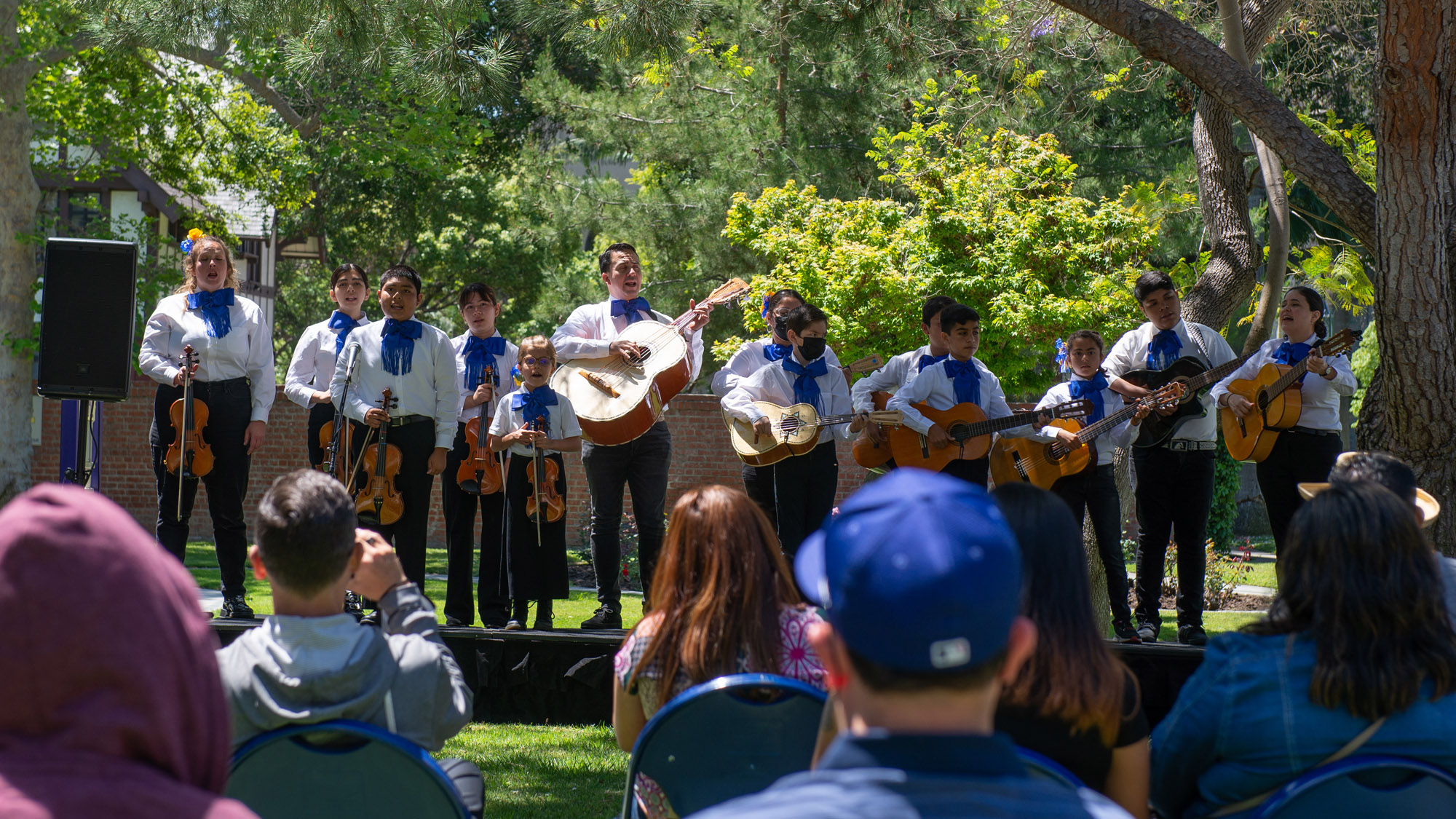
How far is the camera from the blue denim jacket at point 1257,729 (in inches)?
85.2

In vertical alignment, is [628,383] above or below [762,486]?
above

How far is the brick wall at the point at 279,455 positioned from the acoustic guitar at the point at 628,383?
29.4 ft

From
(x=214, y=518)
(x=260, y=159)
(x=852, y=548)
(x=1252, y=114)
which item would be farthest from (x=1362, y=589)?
(x=260, y=159)

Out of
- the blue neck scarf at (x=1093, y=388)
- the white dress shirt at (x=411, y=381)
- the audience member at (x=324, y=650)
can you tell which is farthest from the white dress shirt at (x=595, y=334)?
the audience member at (x=324, y=650)

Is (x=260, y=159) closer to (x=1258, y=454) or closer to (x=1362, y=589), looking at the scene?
(x=1258, y=454)

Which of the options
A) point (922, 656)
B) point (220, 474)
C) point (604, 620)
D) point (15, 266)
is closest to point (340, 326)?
point (220, 474)

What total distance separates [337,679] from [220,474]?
4398 millimetres

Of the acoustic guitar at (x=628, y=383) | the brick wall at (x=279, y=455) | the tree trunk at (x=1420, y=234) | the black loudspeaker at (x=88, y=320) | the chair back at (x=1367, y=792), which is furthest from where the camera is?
the brick wall at (x=279, y=455)

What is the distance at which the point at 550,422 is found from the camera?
6414 mm

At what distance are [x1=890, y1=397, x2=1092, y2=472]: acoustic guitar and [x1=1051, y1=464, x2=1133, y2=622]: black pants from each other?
1.32 ft

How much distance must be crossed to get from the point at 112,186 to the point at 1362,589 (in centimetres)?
2120

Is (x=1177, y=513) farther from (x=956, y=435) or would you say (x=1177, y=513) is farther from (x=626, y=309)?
(x=626, y=309)

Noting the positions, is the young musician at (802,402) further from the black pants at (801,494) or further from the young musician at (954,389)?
the young musician at (954,389)

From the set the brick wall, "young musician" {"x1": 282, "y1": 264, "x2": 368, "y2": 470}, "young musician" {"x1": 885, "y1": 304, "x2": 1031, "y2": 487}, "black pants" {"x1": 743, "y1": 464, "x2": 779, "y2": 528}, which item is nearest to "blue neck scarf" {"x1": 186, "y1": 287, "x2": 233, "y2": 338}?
"young musician" {"x1": 282, "y1": 264, "x2": 368, "y2": 470}
